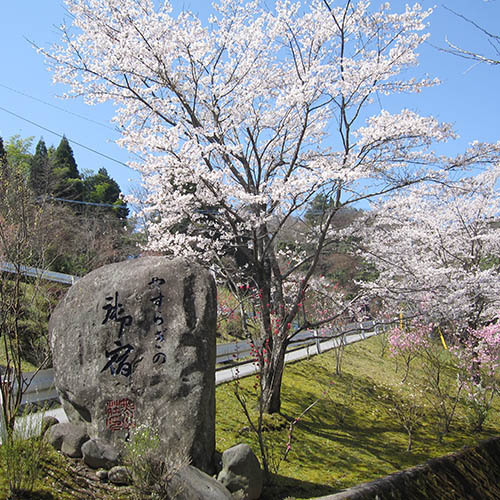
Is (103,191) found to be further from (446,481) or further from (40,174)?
(446,481)

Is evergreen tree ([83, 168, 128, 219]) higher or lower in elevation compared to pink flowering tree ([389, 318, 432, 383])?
higher

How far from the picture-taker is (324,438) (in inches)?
313

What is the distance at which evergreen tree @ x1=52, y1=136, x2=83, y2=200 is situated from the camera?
2623 centimetres

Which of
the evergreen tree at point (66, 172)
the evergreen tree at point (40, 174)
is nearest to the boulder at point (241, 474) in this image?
the evergreen tree at point (40, 174)

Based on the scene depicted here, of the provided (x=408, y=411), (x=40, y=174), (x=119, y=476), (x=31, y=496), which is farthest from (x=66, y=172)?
(x=31, y=496)

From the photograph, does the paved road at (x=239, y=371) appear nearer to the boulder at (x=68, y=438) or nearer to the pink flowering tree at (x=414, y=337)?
the boulder at (x=68, y=438)

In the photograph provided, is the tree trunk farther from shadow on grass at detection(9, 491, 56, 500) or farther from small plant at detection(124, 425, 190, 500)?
shadow on grass at detection(9, 491, 56, 500)

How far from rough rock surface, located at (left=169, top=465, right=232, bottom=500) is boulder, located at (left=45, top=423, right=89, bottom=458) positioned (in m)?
1.64

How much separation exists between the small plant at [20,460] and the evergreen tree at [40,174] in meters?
18.5

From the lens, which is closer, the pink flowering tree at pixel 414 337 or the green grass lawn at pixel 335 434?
the green grass lawn at pixel 335 434

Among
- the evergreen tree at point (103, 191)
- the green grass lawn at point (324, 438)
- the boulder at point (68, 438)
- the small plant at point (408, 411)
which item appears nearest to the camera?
the green grass lawn at point (324, 438)

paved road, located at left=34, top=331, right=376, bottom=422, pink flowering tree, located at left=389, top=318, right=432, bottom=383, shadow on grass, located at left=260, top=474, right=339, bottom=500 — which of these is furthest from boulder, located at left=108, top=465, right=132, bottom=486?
pink flowering tree, located at left=389, top=318, right=432, bottom=383

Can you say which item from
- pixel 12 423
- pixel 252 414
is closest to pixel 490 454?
pixel 252 414

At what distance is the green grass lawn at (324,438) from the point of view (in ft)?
Result: 16.6
